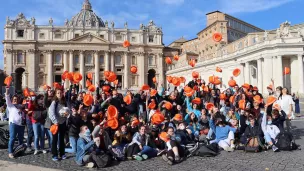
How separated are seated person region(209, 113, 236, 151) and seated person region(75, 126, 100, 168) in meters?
3.91

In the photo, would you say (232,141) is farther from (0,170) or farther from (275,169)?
(0,170)

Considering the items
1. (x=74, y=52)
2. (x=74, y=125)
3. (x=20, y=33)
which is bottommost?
(x=74, y=125)

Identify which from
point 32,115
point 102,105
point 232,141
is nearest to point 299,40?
point 232,141

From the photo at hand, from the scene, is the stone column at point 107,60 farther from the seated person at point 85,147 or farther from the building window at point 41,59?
the seated person at point 85,147

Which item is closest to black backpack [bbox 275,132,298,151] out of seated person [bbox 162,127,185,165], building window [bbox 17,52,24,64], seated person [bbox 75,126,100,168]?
seated person [bbox 162,127,185,165]

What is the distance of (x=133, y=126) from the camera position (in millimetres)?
8172

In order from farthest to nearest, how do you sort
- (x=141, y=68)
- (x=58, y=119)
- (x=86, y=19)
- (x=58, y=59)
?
1. (x=86, y=19)
2. (x=141, y=68)
3. (x=58, y=59)
4. (x=58, y=119)

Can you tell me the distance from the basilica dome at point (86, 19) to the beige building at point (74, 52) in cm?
988

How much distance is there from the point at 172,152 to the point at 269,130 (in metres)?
3.54

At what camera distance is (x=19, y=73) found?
206 feet

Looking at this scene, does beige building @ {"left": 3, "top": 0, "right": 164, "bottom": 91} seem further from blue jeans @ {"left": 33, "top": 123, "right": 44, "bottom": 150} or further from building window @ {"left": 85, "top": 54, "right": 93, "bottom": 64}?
blue jeans @ {"left": 33, "top": 123, "right": 44, "bottom": 150}

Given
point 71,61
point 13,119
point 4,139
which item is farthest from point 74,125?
point 71,61

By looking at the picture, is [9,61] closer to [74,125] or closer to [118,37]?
[118,37]

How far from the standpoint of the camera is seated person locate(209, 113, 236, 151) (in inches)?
328
